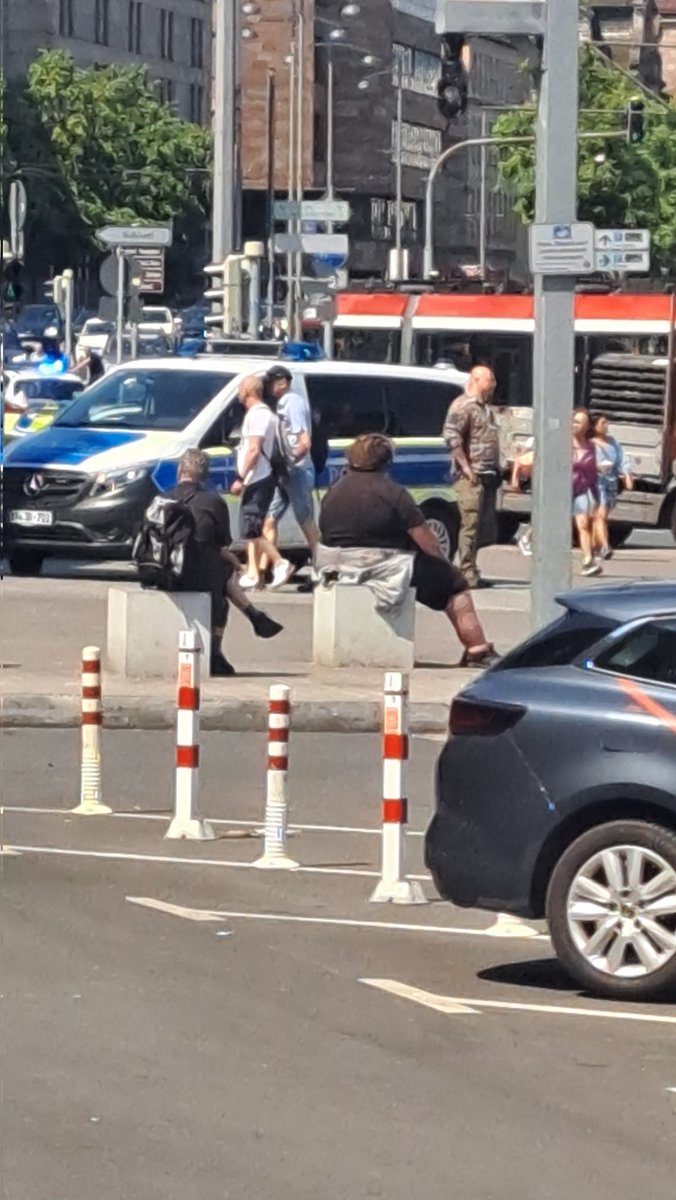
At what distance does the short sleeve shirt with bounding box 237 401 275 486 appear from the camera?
22469 mm

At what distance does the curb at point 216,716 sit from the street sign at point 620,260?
2.97 m

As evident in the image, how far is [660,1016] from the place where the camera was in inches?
342

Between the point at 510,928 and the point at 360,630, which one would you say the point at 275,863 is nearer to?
the point at 510,928

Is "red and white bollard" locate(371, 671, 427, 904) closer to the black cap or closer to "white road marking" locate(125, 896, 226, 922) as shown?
"white road marking" locate(125, 896, 226, 922)

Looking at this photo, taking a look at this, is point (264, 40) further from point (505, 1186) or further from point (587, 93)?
point (505, 1186)

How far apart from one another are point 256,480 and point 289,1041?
14.7 m

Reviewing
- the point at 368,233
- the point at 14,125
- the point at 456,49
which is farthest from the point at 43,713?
the point at 368,233

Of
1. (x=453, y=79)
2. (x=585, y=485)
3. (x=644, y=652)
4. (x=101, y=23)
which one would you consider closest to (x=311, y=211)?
(x=585, y=485)

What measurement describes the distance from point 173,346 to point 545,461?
46.3 m

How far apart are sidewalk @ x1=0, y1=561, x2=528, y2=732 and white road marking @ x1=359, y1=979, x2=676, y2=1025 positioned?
692 centimetres

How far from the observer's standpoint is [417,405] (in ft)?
82.6

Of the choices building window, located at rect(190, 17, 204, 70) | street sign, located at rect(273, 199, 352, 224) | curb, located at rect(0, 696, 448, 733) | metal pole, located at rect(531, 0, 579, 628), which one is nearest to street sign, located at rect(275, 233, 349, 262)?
street sign, located at rect(273, 199, 352, 224)

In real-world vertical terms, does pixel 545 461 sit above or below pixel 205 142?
below

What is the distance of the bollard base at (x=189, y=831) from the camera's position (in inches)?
472
